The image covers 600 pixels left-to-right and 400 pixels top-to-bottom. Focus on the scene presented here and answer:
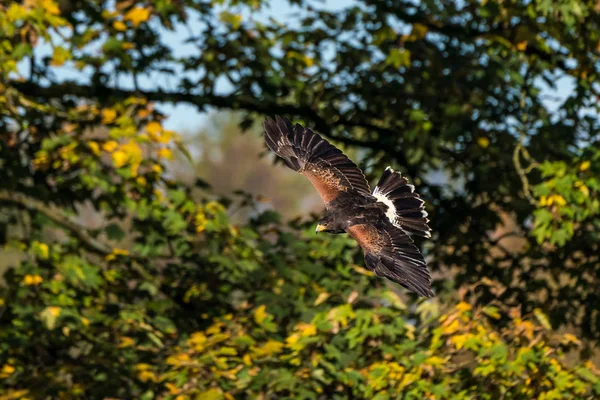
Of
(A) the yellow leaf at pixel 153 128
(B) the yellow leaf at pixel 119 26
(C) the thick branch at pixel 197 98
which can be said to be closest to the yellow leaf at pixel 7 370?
(A) the yellow leaf at pixel 153 128

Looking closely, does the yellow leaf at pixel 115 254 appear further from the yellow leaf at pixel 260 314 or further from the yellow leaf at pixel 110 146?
the yellow leaf at pixel 260 314

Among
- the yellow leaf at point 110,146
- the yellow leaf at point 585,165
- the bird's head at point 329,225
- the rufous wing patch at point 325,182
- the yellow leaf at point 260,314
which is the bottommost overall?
the bird's head at point 329,225

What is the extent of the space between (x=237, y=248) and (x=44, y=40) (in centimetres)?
268

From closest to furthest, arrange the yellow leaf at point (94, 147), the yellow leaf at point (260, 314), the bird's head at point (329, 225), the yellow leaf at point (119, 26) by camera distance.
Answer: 1. the bird's head at point (329, 225)
2. the yellow leaf at point (260, 314)
3. the yellow leaf at point (94, 147)
4. the yellow leaf at point (119, 26)

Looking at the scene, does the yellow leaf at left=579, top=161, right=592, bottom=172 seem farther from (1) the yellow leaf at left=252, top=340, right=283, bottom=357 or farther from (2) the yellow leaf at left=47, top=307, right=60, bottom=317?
(2) the yellow leaf at left=47, top=307, right=60, bottom=317

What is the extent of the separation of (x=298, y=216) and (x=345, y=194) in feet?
11.3

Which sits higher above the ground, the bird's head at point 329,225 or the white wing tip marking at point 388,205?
the white wing tip marking at point 388,205

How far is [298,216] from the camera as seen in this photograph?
10492 mm

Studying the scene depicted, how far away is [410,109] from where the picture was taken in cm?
1134

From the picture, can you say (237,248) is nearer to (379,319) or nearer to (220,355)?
(220,355)

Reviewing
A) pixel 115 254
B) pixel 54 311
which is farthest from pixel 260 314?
pixel 115 254

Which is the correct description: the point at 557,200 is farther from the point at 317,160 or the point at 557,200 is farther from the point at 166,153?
the point at 166,153

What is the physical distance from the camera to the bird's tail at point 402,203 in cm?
705

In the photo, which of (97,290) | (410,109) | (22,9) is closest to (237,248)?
(97,290)
